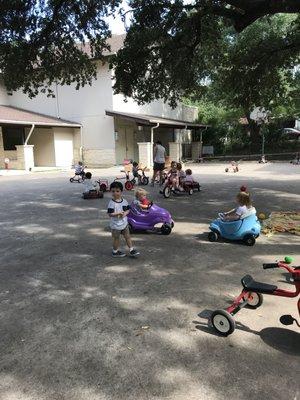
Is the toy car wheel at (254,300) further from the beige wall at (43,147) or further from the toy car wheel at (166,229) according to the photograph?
the beige wall at (43,147)

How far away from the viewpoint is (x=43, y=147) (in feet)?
99.0

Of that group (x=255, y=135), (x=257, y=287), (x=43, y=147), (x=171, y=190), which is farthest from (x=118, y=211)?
(x=255, y=135)

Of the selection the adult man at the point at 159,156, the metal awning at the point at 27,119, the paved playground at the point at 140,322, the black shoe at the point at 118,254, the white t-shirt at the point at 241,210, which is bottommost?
the paved playground at the point at 140,322

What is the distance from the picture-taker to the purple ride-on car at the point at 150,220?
818cm

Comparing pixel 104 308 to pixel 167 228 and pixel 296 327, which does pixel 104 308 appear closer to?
pixel 296 327

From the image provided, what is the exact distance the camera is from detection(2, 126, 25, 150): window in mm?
29141

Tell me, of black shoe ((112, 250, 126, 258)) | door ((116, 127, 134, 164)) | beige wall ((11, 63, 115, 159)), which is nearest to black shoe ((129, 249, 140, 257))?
black shoe ((112, 250, 126, 258))

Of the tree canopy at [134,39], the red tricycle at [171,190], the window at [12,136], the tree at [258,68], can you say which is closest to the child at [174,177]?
the red tricycle at [171,190]

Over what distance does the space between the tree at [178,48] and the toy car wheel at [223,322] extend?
883cm

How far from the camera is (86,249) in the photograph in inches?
281

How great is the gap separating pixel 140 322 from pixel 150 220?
4082 mm

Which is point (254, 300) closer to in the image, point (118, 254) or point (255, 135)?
point (118, 254)

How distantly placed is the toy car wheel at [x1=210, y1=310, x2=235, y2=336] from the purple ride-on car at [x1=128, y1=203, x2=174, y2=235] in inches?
164

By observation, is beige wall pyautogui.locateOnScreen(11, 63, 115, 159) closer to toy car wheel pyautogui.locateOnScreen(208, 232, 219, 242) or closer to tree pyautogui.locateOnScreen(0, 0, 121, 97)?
tree pyautogui.locateOnScreen(0, 0, 121, 97)
